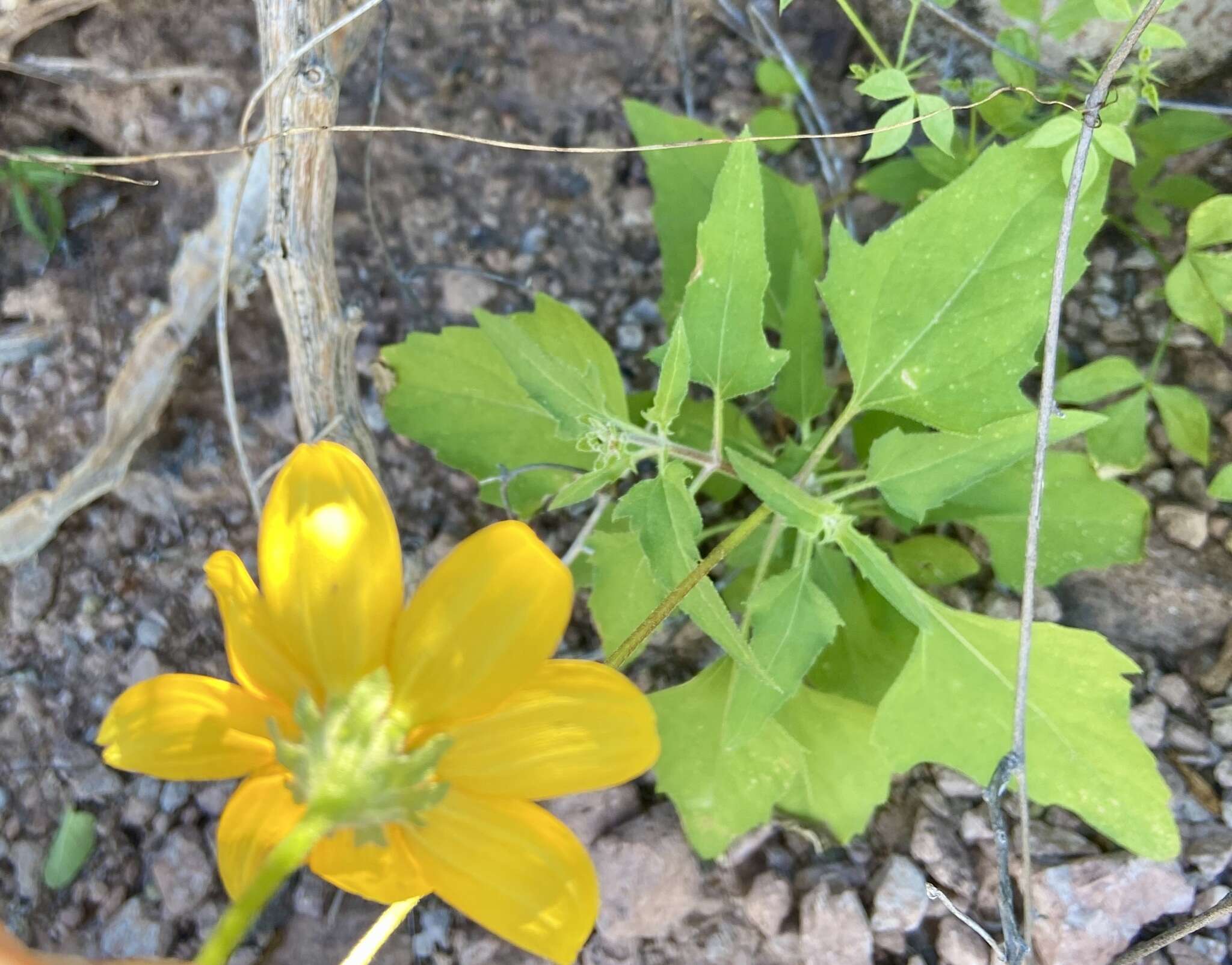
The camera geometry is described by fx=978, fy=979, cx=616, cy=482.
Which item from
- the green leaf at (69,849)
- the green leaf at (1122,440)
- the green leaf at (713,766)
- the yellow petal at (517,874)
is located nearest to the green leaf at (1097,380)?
the green leaf at (1122,440)

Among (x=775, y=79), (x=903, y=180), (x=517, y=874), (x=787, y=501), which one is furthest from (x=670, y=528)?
(x=775, y=79)

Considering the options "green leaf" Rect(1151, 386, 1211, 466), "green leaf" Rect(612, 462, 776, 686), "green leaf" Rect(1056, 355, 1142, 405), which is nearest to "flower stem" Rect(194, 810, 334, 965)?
"green leaf" Rect(612, 462, 776, 686)

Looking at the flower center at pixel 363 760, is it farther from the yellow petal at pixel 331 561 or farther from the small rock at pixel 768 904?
the small rock at pixel 768 904

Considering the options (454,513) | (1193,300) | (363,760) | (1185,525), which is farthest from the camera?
(454,513)

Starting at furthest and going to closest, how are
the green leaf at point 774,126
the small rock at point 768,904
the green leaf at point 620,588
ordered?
the green leaf at point 774,126 → the small rock at point 768,904 → the green leaf at point 620,588

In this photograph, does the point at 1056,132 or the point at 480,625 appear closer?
the point at 480,625

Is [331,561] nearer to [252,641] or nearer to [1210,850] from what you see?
[252,641]

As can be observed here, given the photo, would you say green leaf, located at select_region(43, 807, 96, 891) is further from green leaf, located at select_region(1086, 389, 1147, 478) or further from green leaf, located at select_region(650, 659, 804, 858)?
green leaf, located at select_region(1086, 389, 1147, 478)
